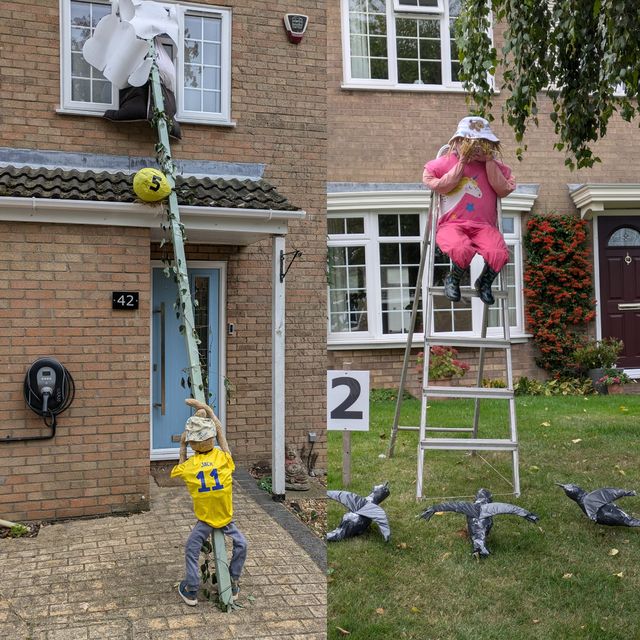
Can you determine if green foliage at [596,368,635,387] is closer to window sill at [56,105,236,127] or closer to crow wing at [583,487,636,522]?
crow wing at [583,487,636,522]

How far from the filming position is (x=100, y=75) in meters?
7.40

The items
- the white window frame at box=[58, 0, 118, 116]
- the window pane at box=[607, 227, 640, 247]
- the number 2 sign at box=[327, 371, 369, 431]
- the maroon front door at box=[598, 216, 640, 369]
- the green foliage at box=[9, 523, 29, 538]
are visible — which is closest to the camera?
the number 2 sign at box=[327, 371, 369, 431]

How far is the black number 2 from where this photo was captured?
444cm

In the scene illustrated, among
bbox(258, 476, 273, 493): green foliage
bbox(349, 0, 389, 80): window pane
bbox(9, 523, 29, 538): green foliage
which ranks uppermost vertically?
bbox(349, 0, 389, 80): window pane

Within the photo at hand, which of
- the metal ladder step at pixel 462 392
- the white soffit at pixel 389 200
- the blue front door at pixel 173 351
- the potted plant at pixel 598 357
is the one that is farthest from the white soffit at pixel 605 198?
the metal ladder step at pixel 462 392

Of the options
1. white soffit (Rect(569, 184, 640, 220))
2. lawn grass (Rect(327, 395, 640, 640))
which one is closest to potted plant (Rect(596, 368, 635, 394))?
lawn grass (Rect(327, 395, 640, 640))

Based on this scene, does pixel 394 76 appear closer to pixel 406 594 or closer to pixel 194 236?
pixel 194 236

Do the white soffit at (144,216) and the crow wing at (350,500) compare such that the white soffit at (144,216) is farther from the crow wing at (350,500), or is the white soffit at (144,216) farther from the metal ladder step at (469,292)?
the crow wing at (350,500)

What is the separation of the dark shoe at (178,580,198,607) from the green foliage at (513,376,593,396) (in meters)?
4.36

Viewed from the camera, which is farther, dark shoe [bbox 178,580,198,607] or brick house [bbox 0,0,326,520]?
brick house [bbox 0,0,326,520]

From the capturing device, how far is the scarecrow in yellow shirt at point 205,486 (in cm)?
423

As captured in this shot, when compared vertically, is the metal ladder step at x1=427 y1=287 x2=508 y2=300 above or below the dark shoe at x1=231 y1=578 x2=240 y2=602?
above

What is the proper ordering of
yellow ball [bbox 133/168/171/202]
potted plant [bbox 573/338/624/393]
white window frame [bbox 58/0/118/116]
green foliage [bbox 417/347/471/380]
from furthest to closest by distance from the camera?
green foliage [bbox 417/347/471/380] → potted plant [bbox 573/338/624/393] → white window frame [bbox 58/0/118/116] → yellow ball [bbox 133/168/171/202]

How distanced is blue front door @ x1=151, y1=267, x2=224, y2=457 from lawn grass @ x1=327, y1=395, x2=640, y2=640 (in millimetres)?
2632
